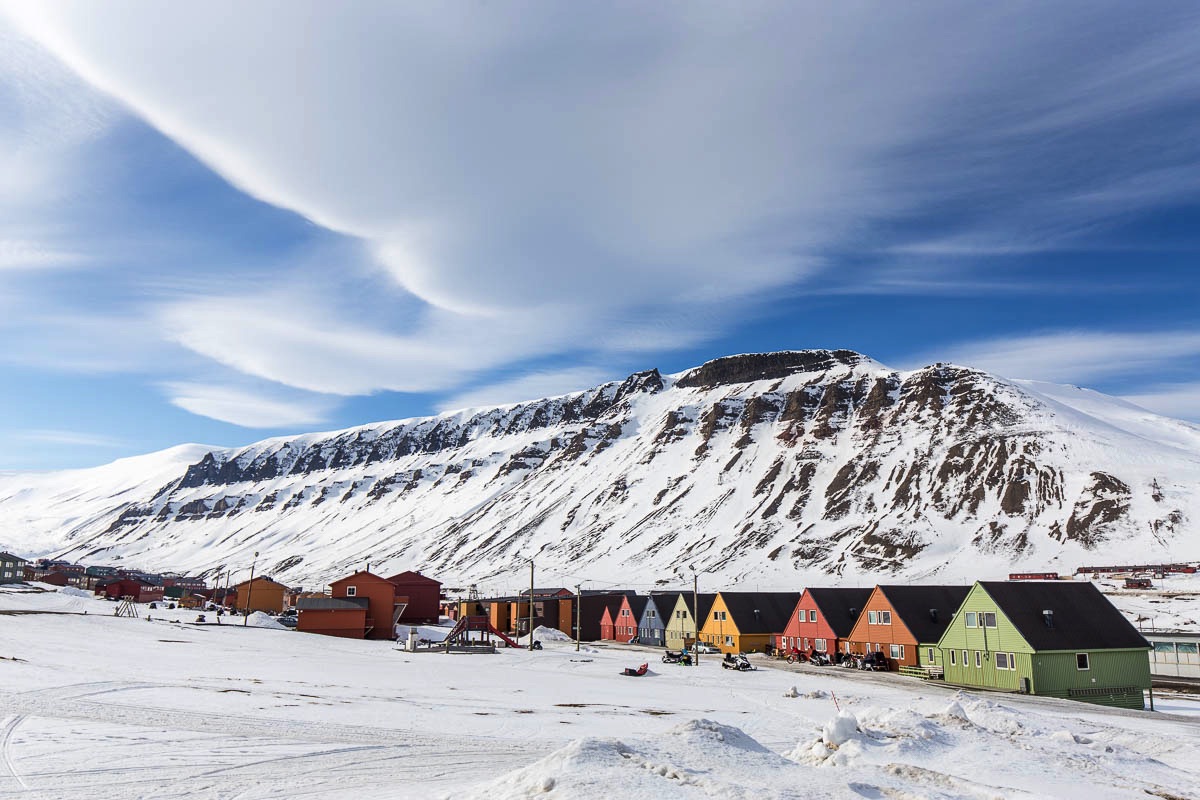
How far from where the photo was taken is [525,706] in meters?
32.8

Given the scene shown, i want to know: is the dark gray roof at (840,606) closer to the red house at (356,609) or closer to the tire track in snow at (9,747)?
the red house at (356,609)

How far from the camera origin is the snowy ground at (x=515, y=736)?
16.1 metres

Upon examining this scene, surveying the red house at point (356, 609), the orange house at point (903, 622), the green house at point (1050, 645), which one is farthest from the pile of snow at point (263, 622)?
the green house at point (1050, 645)

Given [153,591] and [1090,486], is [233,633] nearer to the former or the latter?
[153,591]

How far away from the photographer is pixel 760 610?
259 ft

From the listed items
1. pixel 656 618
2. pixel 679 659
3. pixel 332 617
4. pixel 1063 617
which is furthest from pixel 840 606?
pixel 332 617

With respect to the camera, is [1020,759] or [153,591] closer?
[1020,759]

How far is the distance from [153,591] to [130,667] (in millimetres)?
104002

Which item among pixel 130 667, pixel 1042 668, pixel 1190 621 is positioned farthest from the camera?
pixel 1190 621

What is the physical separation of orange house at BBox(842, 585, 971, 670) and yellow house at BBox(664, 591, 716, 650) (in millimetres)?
22553

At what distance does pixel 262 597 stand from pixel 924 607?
8796 centimetres

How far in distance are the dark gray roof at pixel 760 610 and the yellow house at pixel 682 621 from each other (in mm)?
5658

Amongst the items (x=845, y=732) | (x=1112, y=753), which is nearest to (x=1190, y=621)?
(x=1112, y=753)

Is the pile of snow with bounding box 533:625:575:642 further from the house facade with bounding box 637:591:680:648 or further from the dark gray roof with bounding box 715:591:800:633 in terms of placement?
the dark gray roof with bounding box 715:591:800:633
